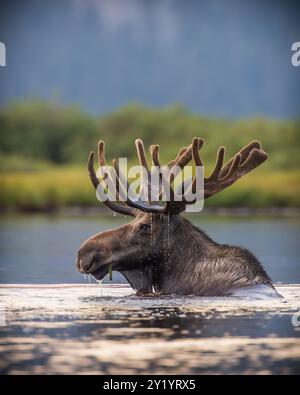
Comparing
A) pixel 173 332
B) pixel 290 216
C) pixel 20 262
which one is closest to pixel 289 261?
pixel 20 262

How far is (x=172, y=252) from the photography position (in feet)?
25.3

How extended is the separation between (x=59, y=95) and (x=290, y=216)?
3859 millimetres

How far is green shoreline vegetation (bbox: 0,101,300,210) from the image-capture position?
63.4ft

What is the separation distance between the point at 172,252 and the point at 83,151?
12.9m

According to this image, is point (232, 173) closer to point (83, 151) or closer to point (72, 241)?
point (72, 241)

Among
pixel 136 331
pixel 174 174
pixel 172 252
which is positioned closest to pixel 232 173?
pixel 174 174

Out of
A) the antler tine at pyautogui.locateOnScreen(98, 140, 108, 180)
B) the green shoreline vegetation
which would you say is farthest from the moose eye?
the green shoreline vegetation

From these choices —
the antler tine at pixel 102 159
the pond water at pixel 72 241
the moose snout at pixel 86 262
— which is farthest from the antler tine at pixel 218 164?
the pond water at pixel 72 241

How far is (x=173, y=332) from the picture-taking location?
6770 mm

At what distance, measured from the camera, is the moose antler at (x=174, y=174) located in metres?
7.66

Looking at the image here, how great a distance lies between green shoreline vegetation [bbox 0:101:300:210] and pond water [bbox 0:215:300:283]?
1.07 metres

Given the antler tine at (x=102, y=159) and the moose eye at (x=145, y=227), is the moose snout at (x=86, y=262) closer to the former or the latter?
the moose eye at (x=145, y=227)
